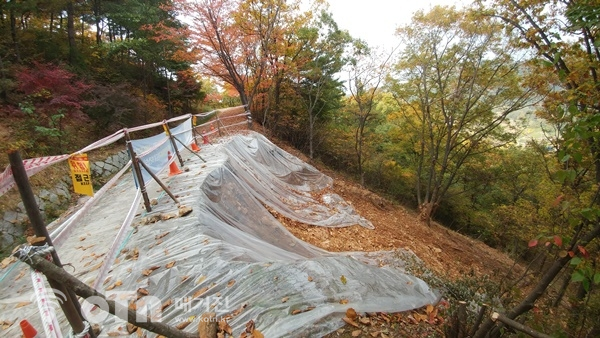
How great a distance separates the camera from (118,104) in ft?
28.8

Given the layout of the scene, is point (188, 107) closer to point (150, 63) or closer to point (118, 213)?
point (150, 63)

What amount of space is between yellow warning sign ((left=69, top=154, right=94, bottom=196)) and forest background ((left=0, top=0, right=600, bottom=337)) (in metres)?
4.20

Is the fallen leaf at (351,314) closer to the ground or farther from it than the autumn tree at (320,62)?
closer to the ground

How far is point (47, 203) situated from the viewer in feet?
20.4

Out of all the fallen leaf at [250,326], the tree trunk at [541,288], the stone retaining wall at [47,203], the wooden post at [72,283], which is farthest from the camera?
the stone retaining wall at [47,203]

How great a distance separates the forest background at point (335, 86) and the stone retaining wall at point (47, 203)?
38.7 inches

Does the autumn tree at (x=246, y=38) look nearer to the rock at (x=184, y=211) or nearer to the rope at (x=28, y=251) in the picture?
the rock at (x=184, y=211)

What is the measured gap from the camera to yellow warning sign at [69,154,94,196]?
2.29 metres

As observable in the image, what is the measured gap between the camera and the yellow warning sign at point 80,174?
2293mm

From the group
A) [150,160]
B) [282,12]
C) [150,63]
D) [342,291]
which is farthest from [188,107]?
[342,291]

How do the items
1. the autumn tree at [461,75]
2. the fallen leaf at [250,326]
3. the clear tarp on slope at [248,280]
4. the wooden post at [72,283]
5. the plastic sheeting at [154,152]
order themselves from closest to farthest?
the wooden post at [72,283]
the fallen leaf at [250,326]
the clear tarp on slope at [248,280]
the plastic sheeting at [154,152]
the autumn tree at [461,75]

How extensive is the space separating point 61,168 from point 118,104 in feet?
8.93

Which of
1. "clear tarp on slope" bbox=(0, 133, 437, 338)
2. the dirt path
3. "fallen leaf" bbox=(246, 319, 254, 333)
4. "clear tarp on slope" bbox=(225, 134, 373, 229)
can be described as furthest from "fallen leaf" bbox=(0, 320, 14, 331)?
the dirt path

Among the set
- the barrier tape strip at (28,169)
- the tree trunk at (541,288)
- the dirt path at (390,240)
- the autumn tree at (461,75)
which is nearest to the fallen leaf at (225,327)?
the barrier tape strip at (28,169)
